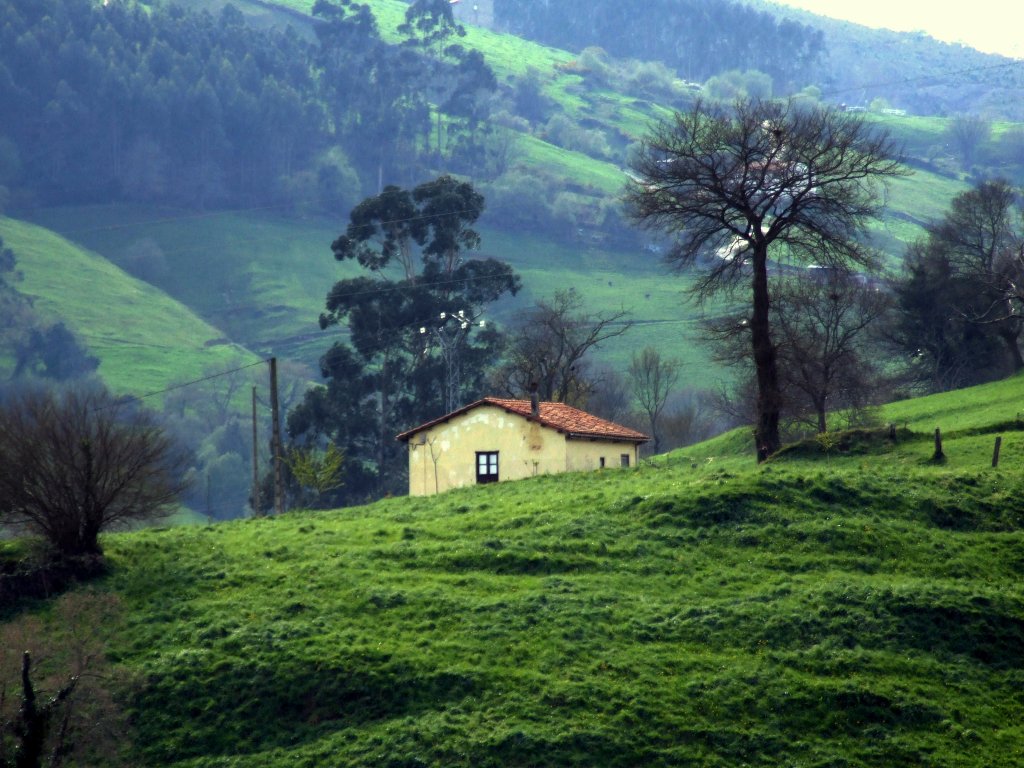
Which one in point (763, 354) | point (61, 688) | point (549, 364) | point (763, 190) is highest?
point (763, 190)

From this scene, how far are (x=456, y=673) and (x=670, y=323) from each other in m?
145

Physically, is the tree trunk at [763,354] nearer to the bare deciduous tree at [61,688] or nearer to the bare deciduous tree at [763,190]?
the bare deciduous tree at [763,190]

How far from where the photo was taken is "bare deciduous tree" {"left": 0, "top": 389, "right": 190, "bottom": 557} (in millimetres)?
41125

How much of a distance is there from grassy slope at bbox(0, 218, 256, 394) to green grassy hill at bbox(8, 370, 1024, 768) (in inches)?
4828

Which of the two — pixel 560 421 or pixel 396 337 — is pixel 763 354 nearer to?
pixel 560 421

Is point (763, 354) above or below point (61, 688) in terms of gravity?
above

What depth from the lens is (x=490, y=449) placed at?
57.7 m

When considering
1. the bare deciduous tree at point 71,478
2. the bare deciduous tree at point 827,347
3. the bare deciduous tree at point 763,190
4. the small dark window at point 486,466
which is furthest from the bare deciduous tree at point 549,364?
the bare deciduous tree at point 71,478

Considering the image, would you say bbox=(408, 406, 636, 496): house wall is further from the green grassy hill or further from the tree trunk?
the green grassy hill

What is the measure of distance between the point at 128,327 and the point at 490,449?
442 feet

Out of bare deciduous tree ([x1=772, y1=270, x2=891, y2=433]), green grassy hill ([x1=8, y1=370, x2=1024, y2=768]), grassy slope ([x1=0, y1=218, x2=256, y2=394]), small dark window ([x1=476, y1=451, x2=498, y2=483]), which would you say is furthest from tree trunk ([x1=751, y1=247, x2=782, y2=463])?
grassy slope ([x1=0, y1=218, x2=256, y2=394])

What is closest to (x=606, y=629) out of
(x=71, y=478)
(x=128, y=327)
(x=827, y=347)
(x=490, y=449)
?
(x=71, y=478)

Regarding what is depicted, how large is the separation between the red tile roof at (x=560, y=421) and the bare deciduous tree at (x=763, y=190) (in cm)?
727

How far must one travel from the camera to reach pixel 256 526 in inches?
1887
